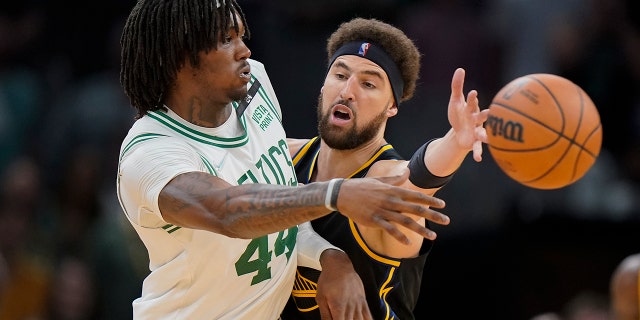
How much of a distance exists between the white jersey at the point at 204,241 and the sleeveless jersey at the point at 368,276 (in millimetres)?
204

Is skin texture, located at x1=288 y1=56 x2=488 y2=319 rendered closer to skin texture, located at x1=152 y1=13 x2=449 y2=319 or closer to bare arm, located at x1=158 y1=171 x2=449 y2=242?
skin texture, located at x1=152 y1=13 x2=449 y2=319

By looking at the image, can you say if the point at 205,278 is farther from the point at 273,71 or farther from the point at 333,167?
the point at 273,71

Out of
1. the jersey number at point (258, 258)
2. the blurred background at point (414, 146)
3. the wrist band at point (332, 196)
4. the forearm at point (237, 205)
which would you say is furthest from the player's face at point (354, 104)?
the blurred background at point (414, 146)

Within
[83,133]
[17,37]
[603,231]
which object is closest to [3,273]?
[83,133]

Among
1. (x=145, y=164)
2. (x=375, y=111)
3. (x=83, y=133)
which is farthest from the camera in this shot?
(x=83, y=133)

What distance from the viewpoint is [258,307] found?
4.54 metres

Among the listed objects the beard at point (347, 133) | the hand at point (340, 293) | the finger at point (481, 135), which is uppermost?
the finger at point (481, 135)

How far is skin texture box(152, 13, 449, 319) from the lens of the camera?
3.49 meters

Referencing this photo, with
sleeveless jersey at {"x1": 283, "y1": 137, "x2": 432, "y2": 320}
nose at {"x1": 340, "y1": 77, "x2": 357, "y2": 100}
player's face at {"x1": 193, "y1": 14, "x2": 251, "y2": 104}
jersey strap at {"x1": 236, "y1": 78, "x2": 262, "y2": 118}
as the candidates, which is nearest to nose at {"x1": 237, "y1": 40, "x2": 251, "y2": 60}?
player's face at {"x1": 193, "y1": 14, "x2": 251, "y2": 104}

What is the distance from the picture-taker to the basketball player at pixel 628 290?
538 centimetres

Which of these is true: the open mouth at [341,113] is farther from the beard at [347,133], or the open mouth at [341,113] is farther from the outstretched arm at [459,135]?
the outstretched arm at [459,135]

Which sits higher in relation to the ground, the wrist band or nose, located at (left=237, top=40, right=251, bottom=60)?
nose, located at (left=237, top=40, right=251, bottom=60)

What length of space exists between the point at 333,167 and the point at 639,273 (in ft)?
5.85

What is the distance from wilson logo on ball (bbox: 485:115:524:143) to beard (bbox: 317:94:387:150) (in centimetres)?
108
